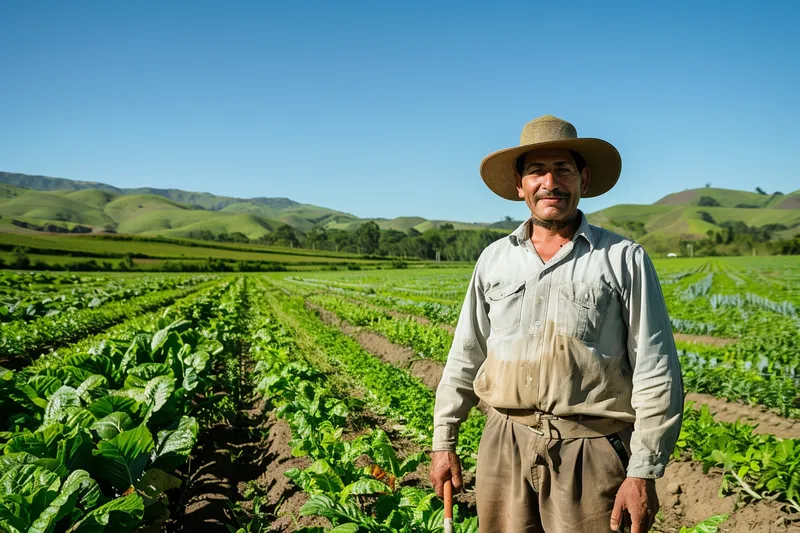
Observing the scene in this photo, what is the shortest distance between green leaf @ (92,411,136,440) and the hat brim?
8.61 ft

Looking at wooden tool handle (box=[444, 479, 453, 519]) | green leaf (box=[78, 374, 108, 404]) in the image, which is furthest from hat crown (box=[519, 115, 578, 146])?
green leaf (box=[78, 374, 108, 404])

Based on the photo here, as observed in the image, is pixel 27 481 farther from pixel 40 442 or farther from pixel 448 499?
pixel 448 499

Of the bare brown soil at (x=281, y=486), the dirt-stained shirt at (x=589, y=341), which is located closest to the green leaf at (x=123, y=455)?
the bare brown soil at (x=281, y=486)

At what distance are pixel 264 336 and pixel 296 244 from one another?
5106 inches

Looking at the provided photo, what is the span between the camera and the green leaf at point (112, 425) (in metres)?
3.38

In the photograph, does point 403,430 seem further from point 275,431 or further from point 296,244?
point 296,244

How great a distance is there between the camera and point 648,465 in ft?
6.40

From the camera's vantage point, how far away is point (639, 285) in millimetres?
2033

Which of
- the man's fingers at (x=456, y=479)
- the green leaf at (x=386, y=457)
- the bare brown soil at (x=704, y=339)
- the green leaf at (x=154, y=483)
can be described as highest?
the man's fingers at (x=456, y=479)

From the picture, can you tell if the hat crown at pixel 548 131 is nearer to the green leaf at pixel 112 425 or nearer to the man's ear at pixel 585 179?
the man's ear at pixel 585 179

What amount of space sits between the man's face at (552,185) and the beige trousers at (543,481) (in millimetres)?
853

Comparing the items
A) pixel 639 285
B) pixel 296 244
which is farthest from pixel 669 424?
pixel 296 244

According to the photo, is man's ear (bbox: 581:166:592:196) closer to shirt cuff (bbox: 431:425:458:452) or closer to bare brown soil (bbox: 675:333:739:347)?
shirt cuff (bbox: 431:425:458:452)

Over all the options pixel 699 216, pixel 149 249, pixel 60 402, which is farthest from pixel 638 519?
pixel 699 216
